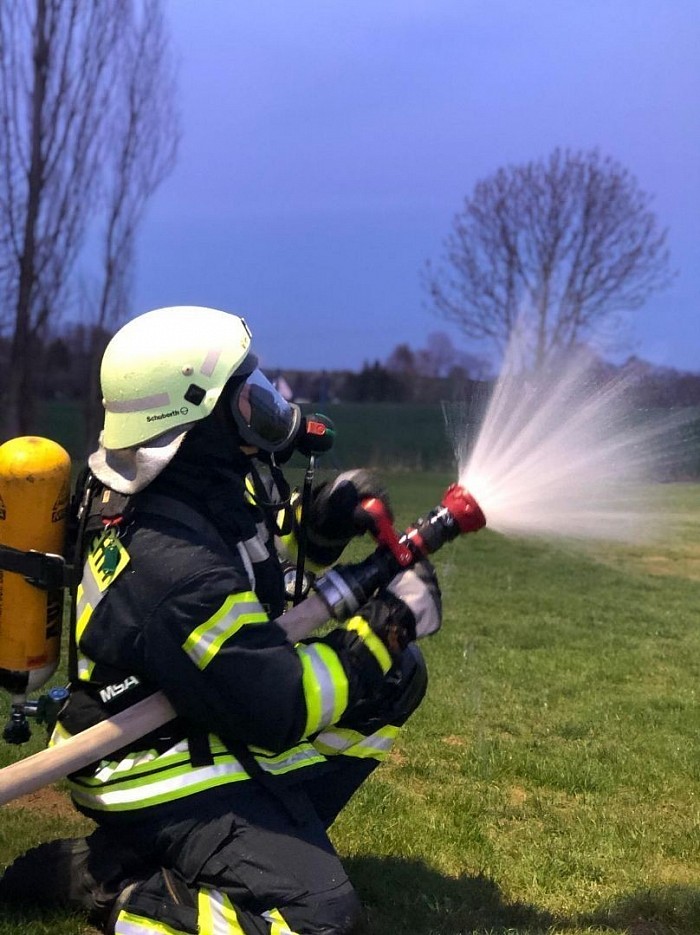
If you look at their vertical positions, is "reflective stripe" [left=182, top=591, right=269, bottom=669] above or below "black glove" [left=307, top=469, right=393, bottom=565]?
below

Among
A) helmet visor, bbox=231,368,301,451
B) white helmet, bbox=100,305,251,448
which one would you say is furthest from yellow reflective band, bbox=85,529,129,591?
helmet visor, bbox=231,368,301,451

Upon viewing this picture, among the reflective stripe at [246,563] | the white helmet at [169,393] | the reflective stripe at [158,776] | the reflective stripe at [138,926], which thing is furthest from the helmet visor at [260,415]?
the reflective stripe at [138,926]

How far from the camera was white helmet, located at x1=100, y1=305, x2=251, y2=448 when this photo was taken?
292 cm

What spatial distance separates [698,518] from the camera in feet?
37.1

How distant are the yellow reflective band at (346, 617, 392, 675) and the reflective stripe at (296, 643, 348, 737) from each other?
11 cm

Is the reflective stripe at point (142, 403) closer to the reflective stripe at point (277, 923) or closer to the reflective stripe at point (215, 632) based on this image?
A: the reflective stripe at point (215, 632)

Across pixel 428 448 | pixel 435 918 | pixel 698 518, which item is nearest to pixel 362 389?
pixel 428 448

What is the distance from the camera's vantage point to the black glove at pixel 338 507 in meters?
3.51

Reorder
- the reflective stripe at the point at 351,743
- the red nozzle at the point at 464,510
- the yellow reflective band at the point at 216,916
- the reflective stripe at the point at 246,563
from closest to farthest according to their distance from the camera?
the yellow reflective band at the point at 216,916 < the reflective stripe at the point at 246,563 < the red nozzle at the point at 464,510 < the reflective stripe at the point at 351,743

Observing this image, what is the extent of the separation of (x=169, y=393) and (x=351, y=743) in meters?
1.43

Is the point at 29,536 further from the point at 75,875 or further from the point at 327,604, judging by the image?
Answer: the point at 75,875

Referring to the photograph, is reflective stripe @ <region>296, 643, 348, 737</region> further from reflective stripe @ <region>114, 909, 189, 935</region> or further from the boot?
the boot

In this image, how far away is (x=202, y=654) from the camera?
273 centimetres

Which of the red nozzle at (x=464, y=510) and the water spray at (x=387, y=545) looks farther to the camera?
the red nozzle at (x=464, y=510)
